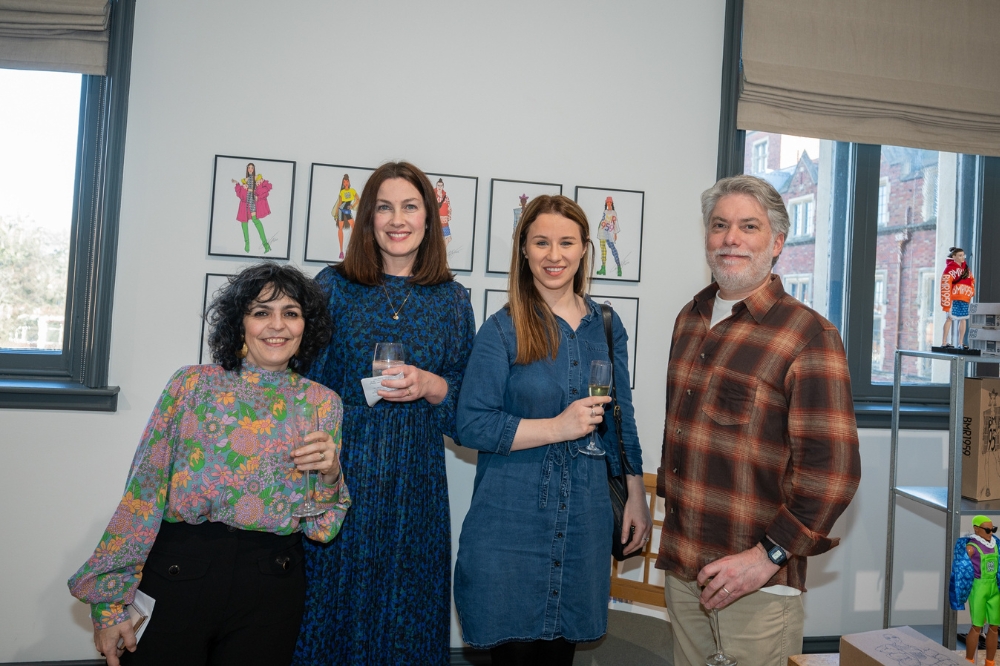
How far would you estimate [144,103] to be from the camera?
2.71 m

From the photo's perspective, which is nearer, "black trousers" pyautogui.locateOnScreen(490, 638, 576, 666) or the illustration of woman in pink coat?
"black trousers" pyautogui.locateOnScreen(490, 638, 576, 666)

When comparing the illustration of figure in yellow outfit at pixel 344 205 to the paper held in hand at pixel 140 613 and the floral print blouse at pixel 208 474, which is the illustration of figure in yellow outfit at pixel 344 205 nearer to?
the floral print blouse at pixel 208 474

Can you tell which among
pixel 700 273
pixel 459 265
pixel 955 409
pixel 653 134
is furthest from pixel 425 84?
pixel 955 409

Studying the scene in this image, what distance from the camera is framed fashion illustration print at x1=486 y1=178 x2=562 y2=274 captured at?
292 cm

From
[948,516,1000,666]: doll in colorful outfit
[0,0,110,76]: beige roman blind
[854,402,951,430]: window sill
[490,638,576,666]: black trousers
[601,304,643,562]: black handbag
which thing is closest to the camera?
[490,638,576,666]: black trousers

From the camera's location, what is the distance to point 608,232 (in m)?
3.03

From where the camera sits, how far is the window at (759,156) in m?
3.29

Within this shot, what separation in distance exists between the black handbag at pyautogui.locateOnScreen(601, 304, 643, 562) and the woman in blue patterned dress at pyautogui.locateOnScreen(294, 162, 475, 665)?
437 millimetres

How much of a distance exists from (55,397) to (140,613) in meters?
1.51

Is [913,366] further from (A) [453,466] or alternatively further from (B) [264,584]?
(B) [264,584]

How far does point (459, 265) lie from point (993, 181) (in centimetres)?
275

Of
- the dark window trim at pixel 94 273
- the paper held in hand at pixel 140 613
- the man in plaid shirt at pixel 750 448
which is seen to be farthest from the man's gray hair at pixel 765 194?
the dark window trim at pixel 94 273

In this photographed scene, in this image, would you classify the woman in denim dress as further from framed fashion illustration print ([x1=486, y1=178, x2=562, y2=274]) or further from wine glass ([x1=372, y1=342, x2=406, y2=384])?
framed fashion illustration print ([x1=486, y1=178, x2=562, y2=274])

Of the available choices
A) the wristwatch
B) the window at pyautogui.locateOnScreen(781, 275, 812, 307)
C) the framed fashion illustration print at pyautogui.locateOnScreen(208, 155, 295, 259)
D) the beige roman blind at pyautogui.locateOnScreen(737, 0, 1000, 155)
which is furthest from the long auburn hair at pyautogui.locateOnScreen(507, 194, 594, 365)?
the window at pyautogui.locateOnScreen(781, 275, 812, 307)
